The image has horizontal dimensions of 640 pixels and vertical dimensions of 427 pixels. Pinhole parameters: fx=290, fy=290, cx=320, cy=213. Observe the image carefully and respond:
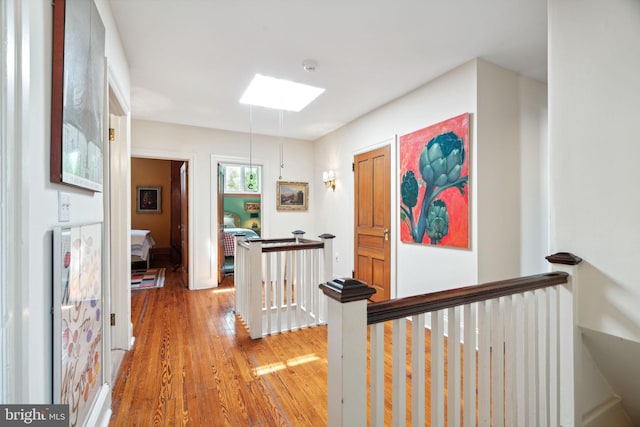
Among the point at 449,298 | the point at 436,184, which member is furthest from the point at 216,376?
the point at 436,184

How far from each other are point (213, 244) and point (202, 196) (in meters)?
0.78

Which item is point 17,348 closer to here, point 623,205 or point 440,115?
point 623,205

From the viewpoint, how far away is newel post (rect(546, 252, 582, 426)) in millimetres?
1577

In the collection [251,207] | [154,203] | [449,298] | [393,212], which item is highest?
[154,203]

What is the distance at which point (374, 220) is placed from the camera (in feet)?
12.8

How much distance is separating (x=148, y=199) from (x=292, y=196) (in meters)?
4.23

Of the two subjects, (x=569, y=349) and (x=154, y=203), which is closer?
(x=569, y=349)

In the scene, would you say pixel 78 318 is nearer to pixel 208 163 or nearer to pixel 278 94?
pixel 278 94

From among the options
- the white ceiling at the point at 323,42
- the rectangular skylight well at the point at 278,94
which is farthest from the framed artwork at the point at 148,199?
the rectangular skylight well at the point at 278,94

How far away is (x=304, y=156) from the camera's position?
549cm

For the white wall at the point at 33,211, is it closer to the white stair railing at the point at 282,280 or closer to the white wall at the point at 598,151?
the white stair railing at the point at 282,280

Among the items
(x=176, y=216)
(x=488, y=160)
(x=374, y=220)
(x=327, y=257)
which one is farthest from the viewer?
(x=176, y=216)

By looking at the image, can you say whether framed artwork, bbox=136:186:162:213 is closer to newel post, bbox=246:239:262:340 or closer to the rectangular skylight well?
the rectangular skylight well

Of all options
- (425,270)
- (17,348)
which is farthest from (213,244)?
(17,348)
